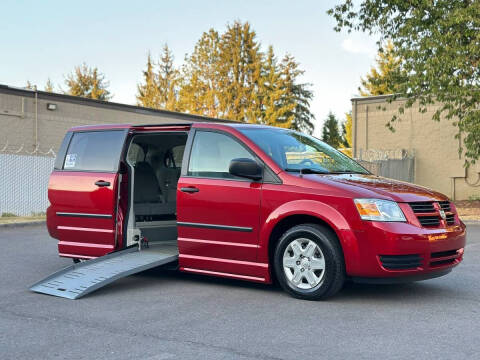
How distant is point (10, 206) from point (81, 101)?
30.2ft

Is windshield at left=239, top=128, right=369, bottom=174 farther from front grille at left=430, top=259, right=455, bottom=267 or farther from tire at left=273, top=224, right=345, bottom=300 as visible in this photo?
front grille at left=430, top=259, right=455, bottom=267

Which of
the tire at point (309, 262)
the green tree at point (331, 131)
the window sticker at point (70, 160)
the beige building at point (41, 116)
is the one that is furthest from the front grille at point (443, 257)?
the green tree at point (331, 131)

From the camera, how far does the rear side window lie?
7863mm

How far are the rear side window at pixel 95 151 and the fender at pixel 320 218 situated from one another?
2280mm

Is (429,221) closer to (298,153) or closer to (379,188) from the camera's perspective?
(379,188)

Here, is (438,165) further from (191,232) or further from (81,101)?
(191,232)

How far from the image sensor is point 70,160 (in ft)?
26.9

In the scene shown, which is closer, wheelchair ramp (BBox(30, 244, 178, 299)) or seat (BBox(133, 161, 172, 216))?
wheelchair ramp (BBox(30, 244, 178, 299))

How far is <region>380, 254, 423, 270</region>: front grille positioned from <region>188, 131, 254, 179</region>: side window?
1.82 meters

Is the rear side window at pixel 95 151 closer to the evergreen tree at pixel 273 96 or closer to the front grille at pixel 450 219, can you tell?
the front grille at pixel 450 219

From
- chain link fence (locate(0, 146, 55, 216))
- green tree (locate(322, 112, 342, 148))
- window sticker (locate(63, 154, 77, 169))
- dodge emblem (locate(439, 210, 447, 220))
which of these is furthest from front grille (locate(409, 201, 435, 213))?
green tree (locate(322, 112, 342, 148))

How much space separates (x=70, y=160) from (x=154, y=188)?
1133mm

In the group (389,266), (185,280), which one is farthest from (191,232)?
(389,266)

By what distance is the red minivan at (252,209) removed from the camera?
6047mm
